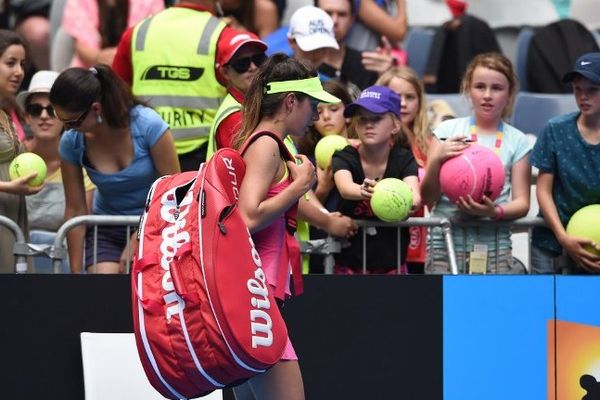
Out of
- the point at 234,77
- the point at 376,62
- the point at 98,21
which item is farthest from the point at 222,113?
the point at 98,21

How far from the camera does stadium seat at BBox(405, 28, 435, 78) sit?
36.0 feet

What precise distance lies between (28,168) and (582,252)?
280cm

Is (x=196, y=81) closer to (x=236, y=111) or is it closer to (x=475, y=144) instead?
(x=236, y=111)

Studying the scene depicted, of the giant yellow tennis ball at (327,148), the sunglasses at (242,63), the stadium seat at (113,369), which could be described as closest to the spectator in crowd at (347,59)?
the giant yellow tennis ball at (327,148)

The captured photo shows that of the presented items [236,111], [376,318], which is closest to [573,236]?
[376,318]

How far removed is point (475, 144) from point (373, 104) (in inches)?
22.6

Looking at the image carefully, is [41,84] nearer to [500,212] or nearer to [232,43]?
[232,43]

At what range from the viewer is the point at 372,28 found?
32.9 ft

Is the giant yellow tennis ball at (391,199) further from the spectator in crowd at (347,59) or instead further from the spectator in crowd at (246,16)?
the spectator in crowd at (246,16)

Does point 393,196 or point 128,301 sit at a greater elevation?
point 393,196

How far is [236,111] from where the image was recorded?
23.4 feet

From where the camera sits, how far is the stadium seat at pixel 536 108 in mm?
10141

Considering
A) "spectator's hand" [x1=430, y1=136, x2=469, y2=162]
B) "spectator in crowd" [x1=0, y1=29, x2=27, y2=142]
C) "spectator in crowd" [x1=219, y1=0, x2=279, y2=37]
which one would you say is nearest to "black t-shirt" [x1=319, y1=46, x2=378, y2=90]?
"spectator in crowd" [x1=219, y1=0, x2=279, y2=37]

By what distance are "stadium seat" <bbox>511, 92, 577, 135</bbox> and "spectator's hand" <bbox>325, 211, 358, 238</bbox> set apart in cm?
327
